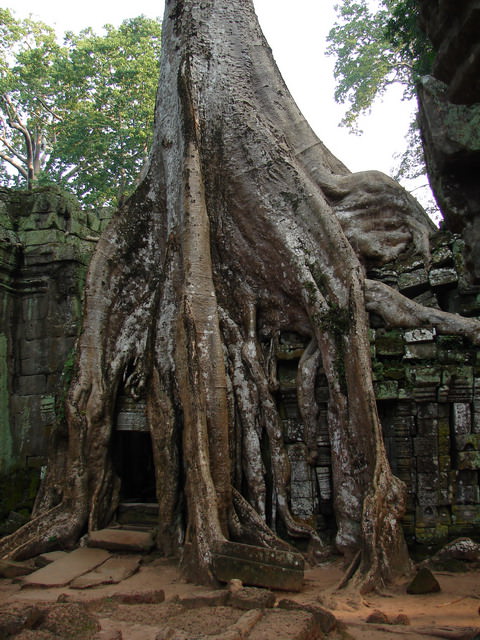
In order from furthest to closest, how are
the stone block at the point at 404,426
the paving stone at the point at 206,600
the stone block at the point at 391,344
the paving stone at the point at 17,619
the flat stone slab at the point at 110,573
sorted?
the stone block at the point at 391,344 → the stone block at the point at 404,426 → the flat stone slab at the point at 110,573 → the paving stone at the point at 206,600 → the paving stone at the point at 17,619

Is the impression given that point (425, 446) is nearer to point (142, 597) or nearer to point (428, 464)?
point (428, 464)

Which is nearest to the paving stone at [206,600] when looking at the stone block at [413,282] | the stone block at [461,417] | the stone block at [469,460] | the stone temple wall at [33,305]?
the stone block at [469,460]

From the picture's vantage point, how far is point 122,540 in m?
4.03

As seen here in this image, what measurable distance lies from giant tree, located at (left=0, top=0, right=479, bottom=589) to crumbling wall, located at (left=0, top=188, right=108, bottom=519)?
160 centimetres

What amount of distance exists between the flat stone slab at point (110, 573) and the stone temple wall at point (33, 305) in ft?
8.45

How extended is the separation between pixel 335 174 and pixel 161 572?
369 centimetres

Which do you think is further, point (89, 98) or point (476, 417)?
point (89, 98)

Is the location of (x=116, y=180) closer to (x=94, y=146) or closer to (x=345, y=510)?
(x=94, y=146)

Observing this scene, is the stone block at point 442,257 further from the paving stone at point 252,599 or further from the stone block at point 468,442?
the paving stone at point 252,599

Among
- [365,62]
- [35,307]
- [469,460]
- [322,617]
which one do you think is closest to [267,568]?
[322,617]

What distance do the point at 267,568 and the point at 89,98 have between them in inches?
527

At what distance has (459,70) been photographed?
1.34 metres

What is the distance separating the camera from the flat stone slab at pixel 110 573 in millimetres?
3328

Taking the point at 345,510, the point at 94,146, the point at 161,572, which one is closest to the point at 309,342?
the point at 345,510
